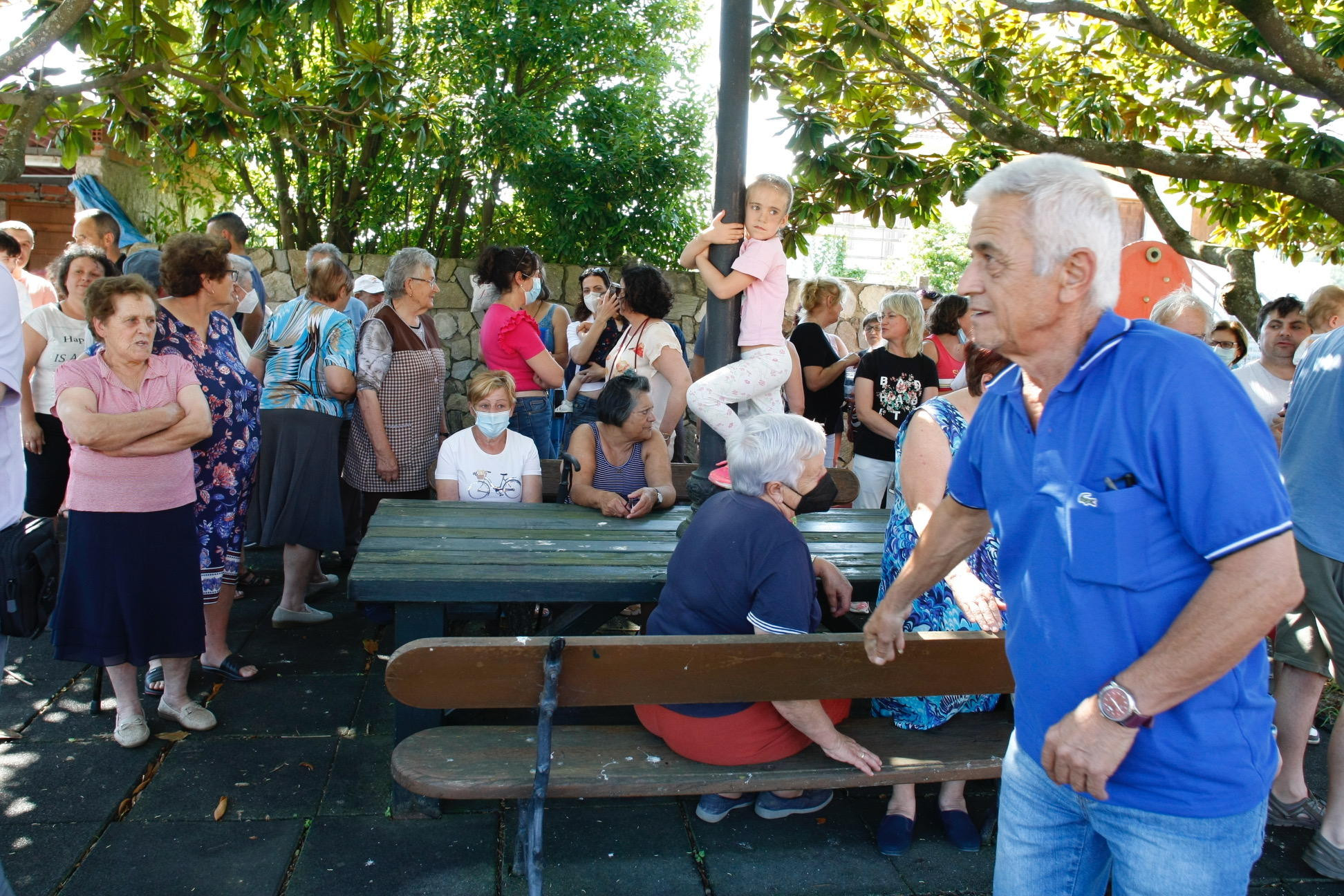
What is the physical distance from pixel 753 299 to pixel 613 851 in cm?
216

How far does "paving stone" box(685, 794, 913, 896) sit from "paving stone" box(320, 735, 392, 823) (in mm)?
1033

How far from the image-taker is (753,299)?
3.96 meters

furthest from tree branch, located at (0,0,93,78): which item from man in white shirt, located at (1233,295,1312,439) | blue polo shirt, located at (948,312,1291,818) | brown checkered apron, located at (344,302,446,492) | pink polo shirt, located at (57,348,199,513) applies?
man in white shirt, located at (1233,295,1312,439)

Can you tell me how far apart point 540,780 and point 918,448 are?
1.43 meters

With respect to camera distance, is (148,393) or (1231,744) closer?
(1231,744)

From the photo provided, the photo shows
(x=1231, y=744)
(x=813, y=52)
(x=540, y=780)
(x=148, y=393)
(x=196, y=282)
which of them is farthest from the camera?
(x=813, y=52)

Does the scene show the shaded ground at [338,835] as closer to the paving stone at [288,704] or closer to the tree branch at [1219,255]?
the paving stone at [288,704]

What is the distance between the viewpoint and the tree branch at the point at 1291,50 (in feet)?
17.4

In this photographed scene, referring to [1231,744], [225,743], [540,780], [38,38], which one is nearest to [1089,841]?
[1231,744]

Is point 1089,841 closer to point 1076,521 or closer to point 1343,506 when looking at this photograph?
point 1076,521

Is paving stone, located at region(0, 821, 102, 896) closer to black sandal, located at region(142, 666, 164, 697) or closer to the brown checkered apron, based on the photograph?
black sandal, located at region(142, 666, 164, 697)

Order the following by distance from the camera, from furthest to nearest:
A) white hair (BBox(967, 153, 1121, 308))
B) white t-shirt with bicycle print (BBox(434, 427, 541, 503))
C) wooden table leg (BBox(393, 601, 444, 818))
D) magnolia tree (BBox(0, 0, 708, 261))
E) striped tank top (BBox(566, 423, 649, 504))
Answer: magnolia tree (BBox(0, 0, 708, 261)), white t-shirt with bicycle print (BBox(434, 427, 541, 503)), striped tank top (BBox(566, 423, 649, 504)), wooden table leg (BBox(393, 601, 444, 818)), white hair (BBox(967, 153, 1121, 308))

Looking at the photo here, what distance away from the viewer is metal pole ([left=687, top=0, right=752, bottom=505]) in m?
2.90

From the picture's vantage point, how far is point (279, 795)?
10.5 ft
